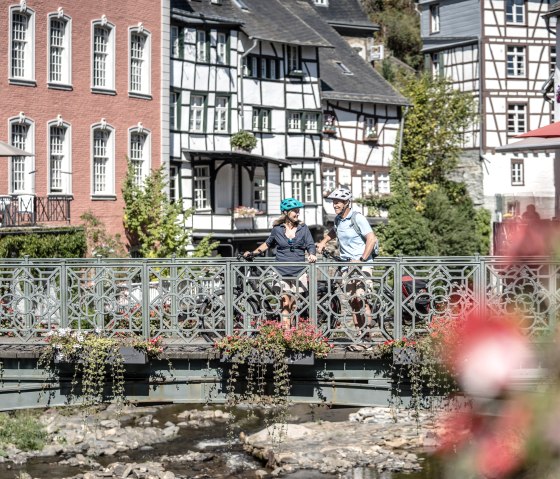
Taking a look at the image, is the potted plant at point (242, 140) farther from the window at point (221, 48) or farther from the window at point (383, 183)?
the window at point (383, 183)

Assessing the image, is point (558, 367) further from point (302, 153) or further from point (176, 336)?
point (302, 153)

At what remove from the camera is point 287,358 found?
1164cm

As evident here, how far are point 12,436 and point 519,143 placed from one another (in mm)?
12160

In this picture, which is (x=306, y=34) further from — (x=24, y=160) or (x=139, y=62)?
(x=24, y=160)

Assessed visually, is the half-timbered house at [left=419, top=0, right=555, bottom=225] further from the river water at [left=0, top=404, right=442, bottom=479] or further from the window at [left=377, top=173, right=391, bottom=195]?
the river water at [left=0, top=404, right=442, bottom=479]

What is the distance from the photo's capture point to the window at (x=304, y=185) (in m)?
46.0

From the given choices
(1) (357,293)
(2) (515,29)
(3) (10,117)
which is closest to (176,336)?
(1) (357,293)

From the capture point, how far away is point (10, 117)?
31422 millimetres

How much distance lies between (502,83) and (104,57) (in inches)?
963

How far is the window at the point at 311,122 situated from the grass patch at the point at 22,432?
24302 millimetres

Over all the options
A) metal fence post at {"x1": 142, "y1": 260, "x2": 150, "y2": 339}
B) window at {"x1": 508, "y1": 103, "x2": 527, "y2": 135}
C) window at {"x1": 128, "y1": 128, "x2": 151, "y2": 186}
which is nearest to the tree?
window at {"x1": 128, "y1": 128, "x2": 151, "y2": 186}

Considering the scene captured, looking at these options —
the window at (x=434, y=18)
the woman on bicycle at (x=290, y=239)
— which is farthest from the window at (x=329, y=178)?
the woman on bicycle at (x=290, y=239)

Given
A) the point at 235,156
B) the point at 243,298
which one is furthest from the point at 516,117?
the point at 243,298

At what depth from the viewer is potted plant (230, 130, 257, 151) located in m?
42.2
